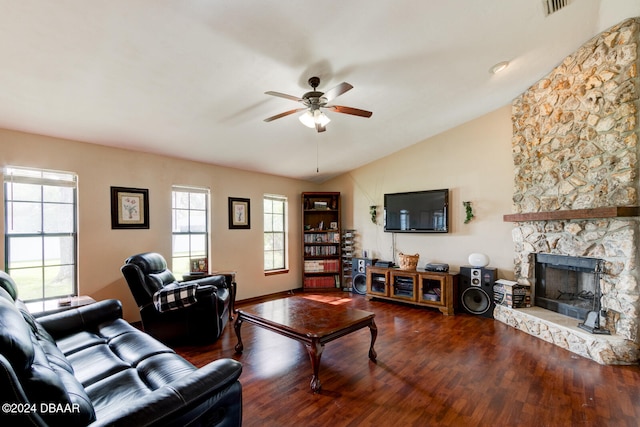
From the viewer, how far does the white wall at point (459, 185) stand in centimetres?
430

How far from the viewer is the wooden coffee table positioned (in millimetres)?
2340

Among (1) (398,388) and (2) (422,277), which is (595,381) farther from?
(2) (422,277)

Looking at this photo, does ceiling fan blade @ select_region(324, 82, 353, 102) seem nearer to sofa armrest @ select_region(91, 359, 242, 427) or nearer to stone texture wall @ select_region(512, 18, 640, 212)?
sofa armrest @ select_region(91, 359, 242, 427)

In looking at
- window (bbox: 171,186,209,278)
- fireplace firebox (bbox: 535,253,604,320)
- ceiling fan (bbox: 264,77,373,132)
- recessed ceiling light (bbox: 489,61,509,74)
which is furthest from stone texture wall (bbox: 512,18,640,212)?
window (bbox: 171,186,209,278)

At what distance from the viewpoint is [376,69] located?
2830 millimetres

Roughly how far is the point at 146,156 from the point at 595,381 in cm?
528

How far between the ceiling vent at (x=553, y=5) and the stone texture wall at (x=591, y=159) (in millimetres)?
1022

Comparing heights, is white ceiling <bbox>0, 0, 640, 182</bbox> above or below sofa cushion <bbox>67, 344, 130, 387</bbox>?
above

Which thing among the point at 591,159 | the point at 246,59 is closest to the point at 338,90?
the point at 246,59

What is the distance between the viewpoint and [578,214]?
3115 mm

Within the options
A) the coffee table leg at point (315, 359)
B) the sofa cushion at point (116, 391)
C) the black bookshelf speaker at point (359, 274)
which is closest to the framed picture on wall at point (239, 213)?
the black bookshelf speaker at point (359, 274)

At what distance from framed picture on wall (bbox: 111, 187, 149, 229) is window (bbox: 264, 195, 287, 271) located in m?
2.09

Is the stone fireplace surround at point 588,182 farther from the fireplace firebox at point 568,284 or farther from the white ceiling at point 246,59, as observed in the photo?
the white ceiling at point 246,59

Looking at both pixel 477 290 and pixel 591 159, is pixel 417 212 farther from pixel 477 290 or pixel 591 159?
pixel 591 159
